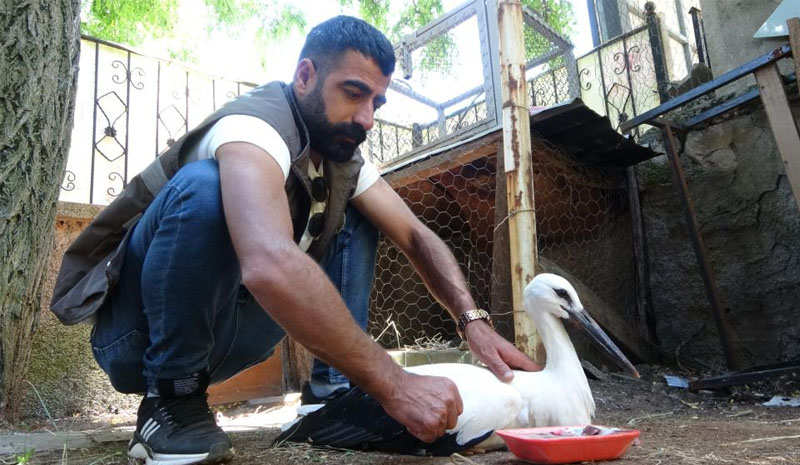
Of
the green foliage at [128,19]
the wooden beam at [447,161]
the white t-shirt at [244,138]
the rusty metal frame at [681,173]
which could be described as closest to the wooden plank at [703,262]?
the rusty metal frame at [681,173]

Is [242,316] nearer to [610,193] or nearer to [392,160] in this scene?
[392,160]

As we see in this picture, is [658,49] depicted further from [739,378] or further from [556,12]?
[556,12]

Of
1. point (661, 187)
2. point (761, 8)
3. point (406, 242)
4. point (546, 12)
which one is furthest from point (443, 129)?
point (546, 12)

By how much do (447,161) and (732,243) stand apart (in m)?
1.83

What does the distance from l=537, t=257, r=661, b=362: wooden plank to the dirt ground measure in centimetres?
42

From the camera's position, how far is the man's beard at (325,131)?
5.66 ft

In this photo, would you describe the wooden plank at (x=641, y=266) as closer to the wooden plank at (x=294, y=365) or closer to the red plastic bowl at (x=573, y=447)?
the wooden plank at (x=294, y=365)

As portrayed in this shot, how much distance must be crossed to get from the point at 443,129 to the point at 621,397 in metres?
2.18

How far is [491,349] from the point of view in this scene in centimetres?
182

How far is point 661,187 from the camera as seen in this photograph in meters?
4.01

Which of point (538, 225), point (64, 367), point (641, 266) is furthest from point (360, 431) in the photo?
point (641, 266)

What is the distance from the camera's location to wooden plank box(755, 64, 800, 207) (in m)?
2.76

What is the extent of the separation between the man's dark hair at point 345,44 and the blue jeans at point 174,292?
0.46 metres

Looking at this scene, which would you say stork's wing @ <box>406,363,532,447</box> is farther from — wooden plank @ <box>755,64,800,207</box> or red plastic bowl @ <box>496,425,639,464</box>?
wooden plank @ <box>755,64,800,207</box>
